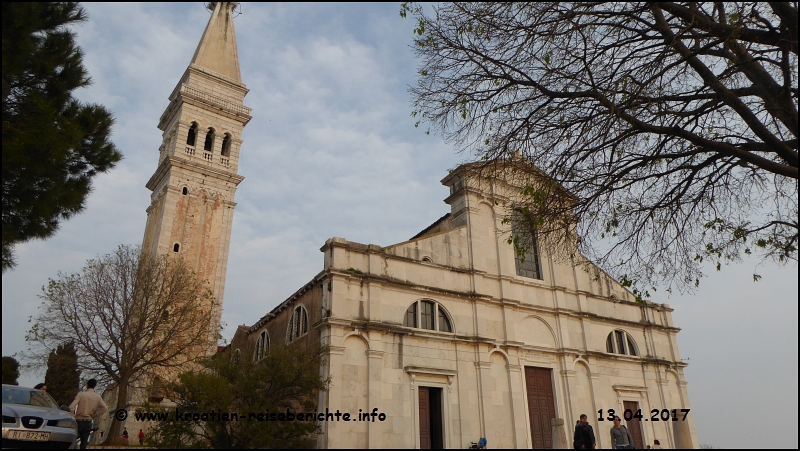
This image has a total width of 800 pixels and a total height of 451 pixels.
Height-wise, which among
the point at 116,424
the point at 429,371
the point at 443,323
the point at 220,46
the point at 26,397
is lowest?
the point at 26,397

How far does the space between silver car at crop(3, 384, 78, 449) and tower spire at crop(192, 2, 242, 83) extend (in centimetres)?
3413

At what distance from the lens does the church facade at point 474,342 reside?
1769 centimetres

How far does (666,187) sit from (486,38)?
15.7 ft

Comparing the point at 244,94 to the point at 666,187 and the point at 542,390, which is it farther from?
the point at 666,187

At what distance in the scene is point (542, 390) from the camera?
2109 cm

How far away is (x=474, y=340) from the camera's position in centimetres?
A: 1991

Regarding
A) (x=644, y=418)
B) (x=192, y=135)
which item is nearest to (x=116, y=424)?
(x=644, y=418)

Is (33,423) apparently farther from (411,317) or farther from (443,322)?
(443,322)

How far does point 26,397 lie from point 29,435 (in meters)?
1.61

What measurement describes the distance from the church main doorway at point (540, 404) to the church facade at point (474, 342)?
0.17ft

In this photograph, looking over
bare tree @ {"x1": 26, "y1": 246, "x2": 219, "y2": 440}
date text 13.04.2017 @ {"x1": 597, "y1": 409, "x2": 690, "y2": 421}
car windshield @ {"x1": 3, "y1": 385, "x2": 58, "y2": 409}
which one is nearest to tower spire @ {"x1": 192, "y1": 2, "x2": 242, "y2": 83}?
bare tree @ {"x1": 26, "y1": 246, "x2": 219, "y2": 440}

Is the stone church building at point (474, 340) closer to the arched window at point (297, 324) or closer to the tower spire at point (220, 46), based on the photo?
the arched window at point (297, 324)

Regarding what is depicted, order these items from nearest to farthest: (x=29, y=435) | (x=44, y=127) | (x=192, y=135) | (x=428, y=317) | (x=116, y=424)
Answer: (x=44, y=127)
(x=29, y=435)
(x=428, y=317)
(x=116, y=424)
(x=192, y=135)

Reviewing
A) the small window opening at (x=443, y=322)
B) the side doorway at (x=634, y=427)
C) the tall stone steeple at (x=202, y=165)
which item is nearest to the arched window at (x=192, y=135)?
the tall stone steeple at (x=202, y=165)
